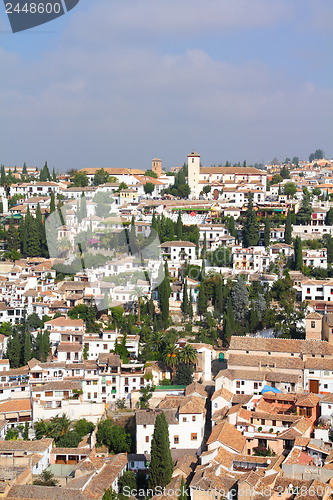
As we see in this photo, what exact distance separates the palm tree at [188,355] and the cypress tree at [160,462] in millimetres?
4985

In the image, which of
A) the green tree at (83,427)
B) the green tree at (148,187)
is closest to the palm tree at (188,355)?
the green tree at (83,427)

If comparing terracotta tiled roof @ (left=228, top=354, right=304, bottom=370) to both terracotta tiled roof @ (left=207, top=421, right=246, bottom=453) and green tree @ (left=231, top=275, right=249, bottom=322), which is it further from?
green tree @ (left=231, top=275, right=249, bottom=322)

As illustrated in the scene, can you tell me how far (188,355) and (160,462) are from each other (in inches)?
219

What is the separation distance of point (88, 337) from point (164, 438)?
725 centimetres

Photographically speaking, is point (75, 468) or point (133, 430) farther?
point (133, 430)

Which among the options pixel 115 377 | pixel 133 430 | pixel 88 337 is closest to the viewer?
pixel 133 430

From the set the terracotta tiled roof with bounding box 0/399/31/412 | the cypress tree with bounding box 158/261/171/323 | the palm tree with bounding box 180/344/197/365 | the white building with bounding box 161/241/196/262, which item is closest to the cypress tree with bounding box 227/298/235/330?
the cypress tree with bounding box 158/261/171/323

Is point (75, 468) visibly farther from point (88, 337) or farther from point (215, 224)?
point (215, 224)

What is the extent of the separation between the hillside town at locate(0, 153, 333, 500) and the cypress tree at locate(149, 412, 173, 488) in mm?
→ 35

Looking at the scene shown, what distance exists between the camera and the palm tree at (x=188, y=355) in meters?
20.7

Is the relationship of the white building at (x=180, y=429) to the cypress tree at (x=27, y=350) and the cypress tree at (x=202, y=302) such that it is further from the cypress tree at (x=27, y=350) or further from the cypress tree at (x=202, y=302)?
the cypress tree at (x=202, y=302)

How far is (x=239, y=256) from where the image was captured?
2823 cm

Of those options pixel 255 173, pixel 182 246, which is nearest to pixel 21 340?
pixel 182 246

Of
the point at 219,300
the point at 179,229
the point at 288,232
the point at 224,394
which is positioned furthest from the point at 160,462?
the point at 288,232
